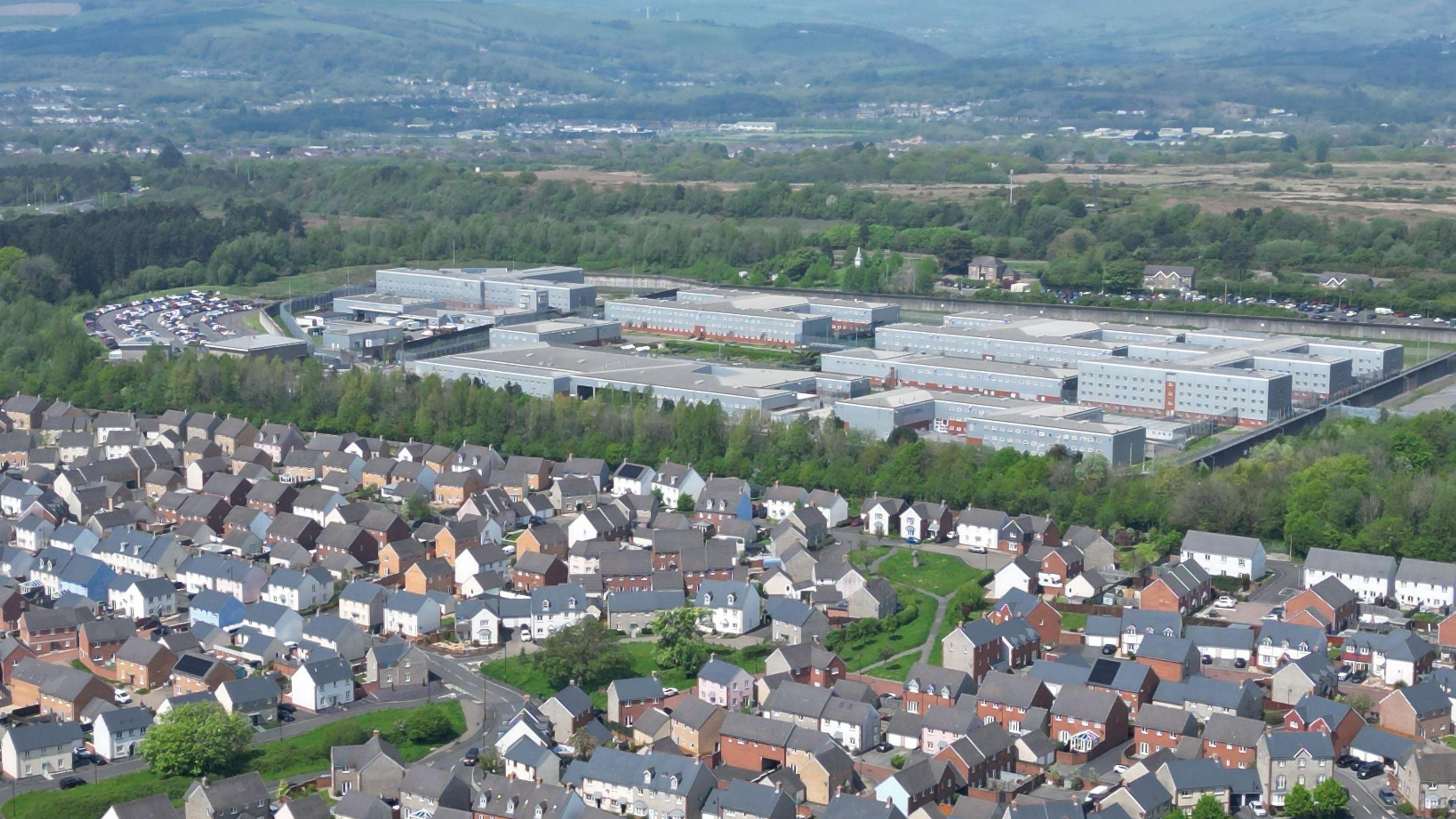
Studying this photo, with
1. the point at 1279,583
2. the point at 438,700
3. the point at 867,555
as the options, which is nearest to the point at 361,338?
the point at 867,555

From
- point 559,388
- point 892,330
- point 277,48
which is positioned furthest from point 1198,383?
point 277,48

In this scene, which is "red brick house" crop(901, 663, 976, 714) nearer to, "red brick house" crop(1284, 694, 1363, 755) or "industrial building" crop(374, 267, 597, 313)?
"red brick house" crop(1284, 694, 1363, 755)

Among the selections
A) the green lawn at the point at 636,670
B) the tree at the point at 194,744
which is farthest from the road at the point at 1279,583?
the tree at the point at 194,744

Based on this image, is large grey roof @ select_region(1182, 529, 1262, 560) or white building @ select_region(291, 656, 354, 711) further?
large grey roof @ select_region(1182, 529, 1262, 560)

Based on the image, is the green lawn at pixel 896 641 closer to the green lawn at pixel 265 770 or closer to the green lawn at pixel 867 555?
the green lawn at pixel 867 555

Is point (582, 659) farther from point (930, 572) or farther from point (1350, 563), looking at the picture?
point (1350, 563)

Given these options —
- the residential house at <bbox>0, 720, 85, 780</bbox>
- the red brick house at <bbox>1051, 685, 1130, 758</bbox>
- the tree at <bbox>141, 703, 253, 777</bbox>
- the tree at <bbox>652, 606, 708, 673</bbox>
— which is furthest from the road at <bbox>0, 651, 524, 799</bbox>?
the red brick house at <bbox>1051, 685, 1130, 758</bbox>
